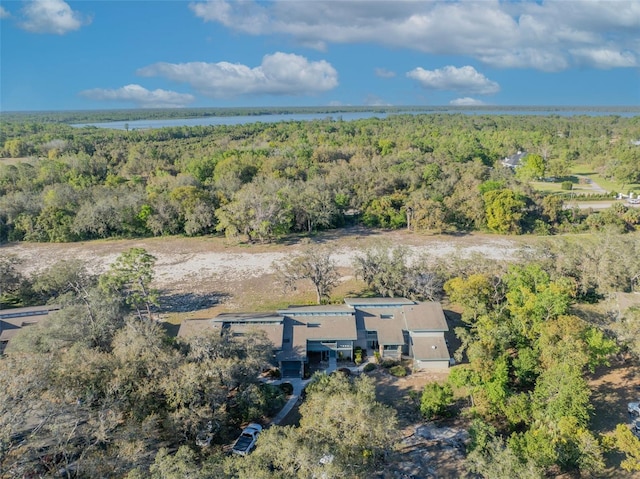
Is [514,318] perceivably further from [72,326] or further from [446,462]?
[72,326]

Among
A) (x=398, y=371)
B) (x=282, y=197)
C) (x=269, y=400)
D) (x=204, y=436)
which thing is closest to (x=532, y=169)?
(x=282, y=197)

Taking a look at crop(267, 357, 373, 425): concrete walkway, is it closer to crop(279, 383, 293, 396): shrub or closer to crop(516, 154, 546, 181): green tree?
crop(279, 383, 293, 396): shrub

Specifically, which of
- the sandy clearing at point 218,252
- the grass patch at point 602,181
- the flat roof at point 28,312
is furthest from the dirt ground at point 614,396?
the grass patch at point 602,181

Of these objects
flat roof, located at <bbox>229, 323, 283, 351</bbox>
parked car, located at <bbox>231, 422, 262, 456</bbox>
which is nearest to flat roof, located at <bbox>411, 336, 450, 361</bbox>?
flat roof, located at <bbox>229, 323, 283, 351</bbox>

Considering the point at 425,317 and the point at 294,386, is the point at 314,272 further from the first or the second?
the point at 294,386

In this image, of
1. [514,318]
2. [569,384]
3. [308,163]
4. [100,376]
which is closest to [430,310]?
[514,318]

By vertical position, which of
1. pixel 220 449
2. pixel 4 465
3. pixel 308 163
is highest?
pixel 308 163
